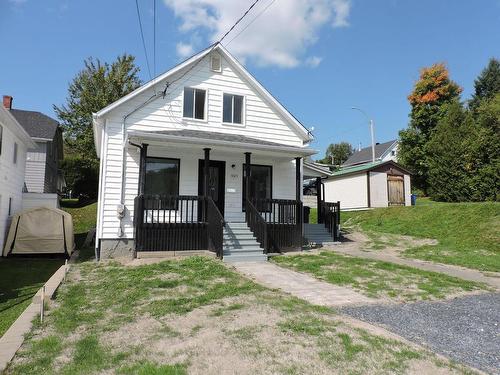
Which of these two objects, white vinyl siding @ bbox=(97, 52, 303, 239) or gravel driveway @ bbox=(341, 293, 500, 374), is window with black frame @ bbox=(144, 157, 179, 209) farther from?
gravel driveway @ bbox=(341, 293, 500, 374)

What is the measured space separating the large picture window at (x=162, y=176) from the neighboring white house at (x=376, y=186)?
14776 mm

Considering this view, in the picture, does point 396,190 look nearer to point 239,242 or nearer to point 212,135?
point 212,135

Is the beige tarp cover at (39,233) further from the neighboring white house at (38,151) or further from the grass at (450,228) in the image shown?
the grass at (450,228)

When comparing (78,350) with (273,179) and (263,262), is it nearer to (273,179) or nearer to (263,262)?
(263,262)

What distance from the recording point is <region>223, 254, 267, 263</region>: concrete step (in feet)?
34.3

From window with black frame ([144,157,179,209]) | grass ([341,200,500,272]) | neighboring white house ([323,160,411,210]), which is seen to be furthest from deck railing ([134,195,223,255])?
neighboring white house ([323,160,411,210])

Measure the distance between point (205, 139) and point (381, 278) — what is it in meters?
6.32

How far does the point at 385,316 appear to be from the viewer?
5605 mm

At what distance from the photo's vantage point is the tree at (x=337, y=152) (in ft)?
240

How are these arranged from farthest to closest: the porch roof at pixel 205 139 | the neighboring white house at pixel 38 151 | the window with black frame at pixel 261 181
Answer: the neighboring white house at pixel 38 151, the window with black frame at pixel 261 181, the porch roof at pixel 205 139

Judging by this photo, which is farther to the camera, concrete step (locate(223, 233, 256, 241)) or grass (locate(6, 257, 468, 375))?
concrete step (locate(223, 233, 256, 241))

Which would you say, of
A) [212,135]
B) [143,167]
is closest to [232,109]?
[212,135]

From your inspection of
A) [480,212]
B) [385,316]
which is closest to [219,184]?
[385,316]

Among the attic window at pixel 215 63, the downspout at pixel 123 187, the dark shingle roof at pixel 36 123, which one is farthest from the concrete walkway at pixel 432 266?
the dark shingle roof at pixel 36 123
